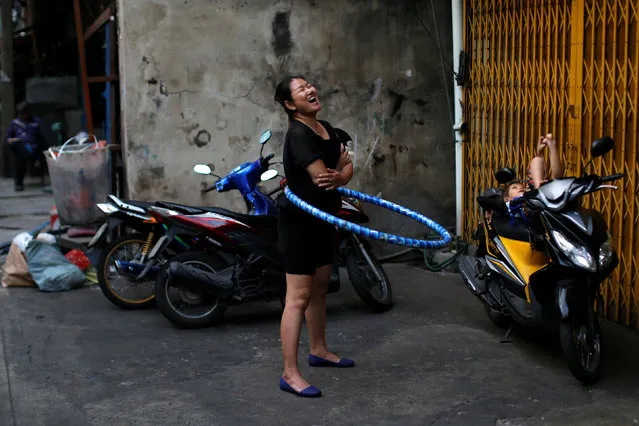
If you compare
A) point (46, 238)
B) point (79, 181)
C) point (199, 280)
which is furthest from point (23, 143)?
point (199, 280)

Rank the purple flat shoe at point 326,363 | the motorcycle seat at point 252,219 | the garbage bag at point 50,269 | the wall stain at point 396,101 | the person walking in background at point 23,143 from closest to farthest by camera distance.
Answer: the purple flat shoe at point 326,363
the motorcycle seat at point 252,219
the garbage bag at point 50,269
the wall stain at point 396,101
the person walking in background at point 23,143

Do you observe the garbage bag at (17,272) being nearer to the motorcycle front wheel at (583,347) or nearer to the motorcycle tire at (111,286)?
the motorcycle tire at (111,286)

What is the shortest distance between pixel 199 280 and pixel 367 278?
54.9 inches

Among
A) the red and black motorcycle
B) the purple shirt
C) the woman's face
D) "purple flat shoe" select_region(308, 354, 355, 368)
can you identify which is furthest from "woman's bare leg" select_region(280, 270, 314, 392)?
the purple shirt

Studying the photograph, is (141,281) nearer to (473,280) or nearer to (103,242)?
(103,242)

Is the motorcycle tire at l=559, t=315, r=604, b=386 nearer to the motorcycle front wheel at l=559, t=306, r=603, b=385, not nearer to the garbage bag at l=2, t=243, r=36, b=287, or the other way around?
the motorcycle front wheel at l=559, t=306, r=603, b=385

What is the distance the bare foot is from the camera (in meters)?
5.15

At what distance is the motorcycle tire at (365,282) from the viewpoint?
23.2 feet

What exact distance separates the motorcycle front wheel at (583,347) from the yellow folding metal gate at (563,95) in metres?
1.10

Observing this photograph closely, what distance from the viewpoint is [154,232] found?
24.0ft

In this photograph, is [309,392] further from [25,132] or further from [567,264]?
[25,132]

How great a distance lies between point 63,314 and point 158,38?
8.88ft

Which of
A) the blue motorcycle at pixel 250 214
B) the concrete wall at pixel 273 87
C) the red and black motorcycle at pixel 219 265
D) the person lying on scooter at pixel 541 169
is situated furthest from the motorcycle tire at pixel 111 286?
the person lying on scooter at pixel 541 169

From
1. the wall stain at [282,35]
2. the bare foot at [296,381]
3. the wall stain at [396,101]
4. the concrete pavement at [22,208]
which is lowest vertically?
the bare foot at [296,381]
